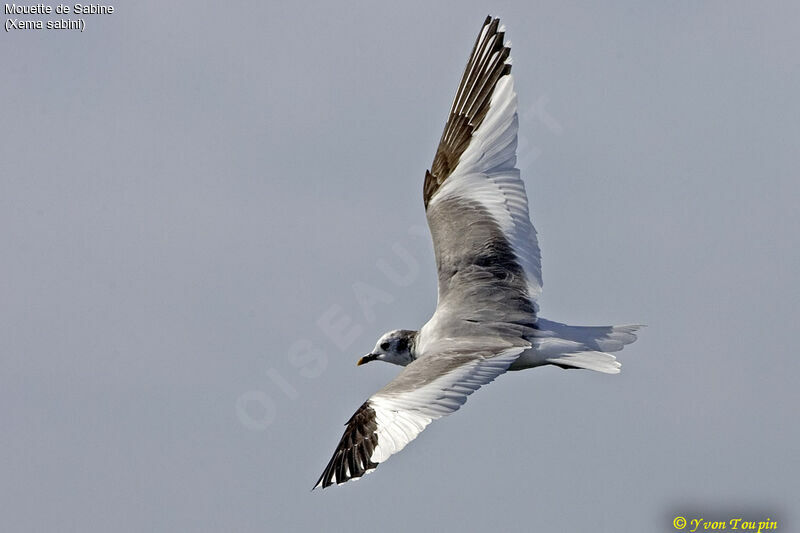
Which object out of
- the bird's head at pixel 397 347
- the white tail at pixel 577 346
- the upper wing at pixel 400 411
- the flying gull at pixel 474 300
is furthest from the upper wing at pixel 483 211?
the upper wing at pixel 400 411

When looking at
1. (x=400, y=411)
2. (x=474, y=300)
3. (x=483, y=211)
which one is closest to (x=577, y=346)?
(x=474, y=300)

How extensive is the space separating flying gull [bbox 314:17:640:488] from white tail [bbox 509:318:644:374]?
1 cm

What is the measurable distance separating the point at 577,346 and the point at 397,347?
2.58 m

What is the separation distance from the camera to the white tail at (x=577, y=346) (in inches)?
521

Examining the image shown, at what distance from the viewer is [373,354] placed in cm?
1565

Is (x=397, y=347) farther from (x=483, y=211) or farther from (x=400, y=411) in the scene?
(x=400, y=411)

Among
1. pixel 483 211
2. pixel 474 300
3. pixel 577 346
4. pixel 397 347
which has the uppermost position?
pixel 483 211

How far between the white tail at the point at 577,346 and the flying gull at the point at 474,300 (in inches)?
0.4

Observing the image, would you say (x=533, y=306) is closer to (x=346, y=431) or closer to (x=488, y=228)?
(x=488, y=228)

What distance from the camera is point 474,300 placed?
14.1 metres

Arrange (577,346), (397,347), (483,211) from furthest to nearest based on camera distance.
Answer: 1. (397,347)
2. (483,211)
3. (577,346)

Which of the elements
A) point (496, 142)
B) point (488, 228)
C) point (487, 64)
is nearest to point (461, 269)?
point (488, 228)

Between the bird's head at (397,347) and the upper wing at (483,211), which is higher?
the upper wing at (483,211)

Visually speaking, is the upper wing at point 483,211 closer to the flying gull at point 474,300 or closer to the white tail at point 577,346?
the flying gull at point 474,300
